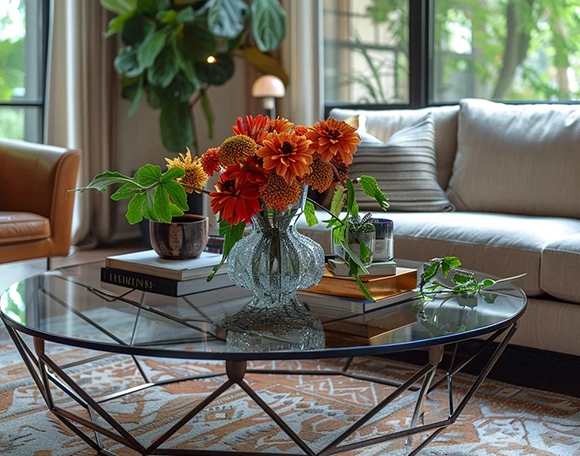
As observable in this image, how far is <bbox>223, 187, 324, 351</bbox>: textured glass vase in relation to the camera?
1783 mm

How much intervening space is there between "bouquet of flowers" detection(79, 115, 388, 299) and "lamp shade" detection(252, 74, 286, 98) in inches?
116

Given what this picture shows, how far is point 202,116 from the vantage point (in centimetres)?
541

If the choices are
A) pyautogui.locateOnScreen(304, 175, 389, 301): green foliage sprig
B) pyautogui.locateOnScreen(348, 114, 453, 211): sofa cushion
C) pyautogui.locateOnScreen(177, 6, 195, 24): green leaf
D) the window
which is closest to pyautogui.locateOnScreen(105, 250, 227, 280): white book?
pyautogui.locateOnScreen(304, 175, 389, 301): green foliage sprig

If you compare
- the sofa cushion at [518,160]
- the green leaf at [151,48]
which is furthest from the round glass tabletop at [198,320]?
the green leaf at [151,48]

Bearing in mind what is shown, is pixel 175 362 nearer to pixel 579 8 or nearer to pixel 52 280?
pixel 52 280

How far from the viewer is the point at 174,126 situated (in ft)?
16.2

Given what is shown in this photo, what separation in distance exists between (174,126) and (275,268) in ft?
10.7

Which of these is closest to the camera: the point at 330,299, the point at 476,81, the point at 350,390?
the point at 330,299

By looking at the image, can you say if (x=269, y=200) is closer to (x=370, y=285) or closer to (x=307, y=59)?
(x=370, y=285)

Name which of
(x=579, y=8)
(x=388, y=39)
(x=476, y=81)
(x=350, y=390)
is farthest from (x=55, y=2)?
(x=350, y=390)

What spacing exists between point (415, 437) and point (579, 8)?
3073 millimetres

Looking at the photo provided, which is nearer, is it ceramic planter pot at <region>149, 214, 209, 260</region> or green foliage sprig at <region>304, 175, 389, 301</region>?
green foliage sprig at <region>304, 175, 389, 301</region>

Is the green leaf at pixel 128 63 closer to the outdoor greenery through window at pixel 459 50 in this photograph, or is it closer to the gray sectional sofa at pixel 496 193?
the outdoor greenery through window at pixel 459 50

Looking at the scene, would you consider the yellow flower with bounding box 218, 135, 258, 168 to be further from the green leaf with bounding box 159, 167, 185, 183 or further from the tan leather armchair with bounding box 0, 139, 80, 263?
the tan leather armchair with bounding box 0, 139, 80, 263
